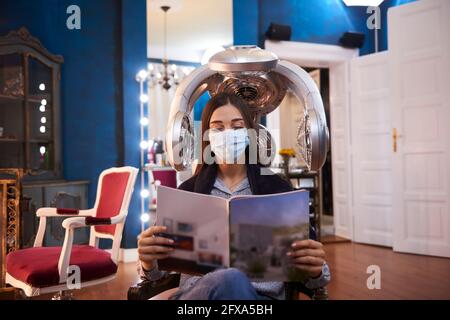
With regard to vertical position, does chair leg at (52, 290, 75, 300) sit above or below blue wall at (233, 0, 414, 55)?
below

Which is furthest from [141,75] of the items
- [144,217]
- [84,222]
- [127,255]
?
[84,222]

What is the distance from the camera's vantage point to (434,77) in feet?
12.4

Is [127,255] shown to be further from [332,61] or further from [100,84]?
[332,61]

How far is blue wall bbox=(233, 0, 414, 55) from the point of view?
404 centimetres

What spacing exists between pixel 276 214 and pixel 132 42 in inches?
127

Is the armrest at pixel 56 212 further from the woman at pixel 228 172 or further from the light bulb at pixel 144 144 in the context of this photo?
the light bulb at pixel 144 144

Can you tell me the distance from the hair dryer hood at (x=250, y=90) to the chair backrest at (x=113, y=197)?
0.95 meters

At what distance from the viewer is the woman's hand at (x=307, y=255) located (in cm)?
105

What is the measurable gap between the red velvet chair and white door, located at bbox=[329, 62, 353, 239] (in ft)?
9.85

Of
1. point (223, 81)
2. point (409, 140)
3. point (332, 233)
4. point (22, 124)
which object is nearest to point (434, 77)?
point (409, 140)

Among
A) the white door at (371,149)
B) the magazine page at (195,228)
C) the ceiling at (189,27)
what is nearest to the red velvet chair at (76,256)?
the magazine page at (195,228)

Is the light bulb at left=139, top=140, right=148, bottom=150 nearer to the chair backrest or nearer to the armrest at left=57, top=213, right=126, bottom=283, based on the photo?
the chair backrest

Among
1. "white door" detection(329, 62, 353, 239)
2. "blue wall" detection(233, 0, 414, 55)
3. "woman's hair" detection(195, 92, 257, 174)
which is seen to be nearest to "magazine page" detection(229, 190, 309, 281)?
"woman's hair" detection(195, 92, 257, 174)
